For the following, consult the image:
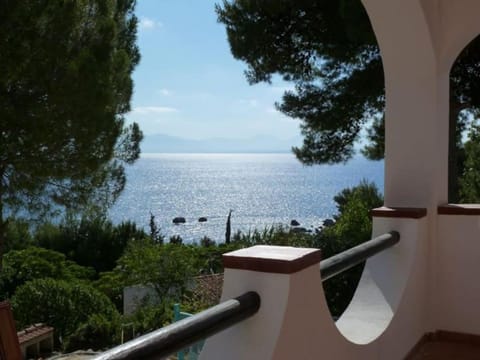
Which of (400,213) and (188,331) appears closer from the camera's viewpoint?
(188,331)

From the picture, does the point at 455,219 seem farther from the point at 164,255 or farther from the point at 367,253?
the point at 164,255

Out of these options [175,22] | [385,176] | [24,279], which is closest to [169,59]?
[175,22]

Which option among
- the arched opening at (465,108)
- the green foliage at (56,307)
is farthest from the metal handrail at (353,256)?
the green foliage at (56,307)

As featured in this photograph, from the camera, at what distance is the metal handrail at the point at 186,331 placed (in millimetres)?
982

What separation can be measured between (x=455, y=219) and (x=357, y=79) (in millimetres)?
A: 4990

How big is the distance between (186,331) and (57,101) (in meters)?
7.88

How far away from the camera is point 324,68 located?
25.9 ft

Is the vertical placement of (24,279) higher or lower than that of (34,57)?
lower

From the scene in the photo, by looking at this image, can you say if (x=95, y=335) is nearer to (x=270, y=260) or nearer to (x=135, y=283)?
(x=135, y=283)

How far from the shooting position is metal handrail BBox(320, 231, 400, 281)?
178 cm

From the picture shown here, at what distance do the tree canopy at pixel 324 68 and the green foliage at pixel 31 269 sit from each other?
5.56 meters

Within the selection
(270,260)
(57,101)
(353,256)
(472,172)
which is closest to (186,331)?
(270,260)

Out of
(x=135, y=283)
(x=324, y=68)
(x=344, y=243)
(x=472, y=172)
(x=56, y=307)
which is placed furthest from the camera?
(x=472, y=172)

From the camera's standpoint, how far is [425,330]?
2.83 m
